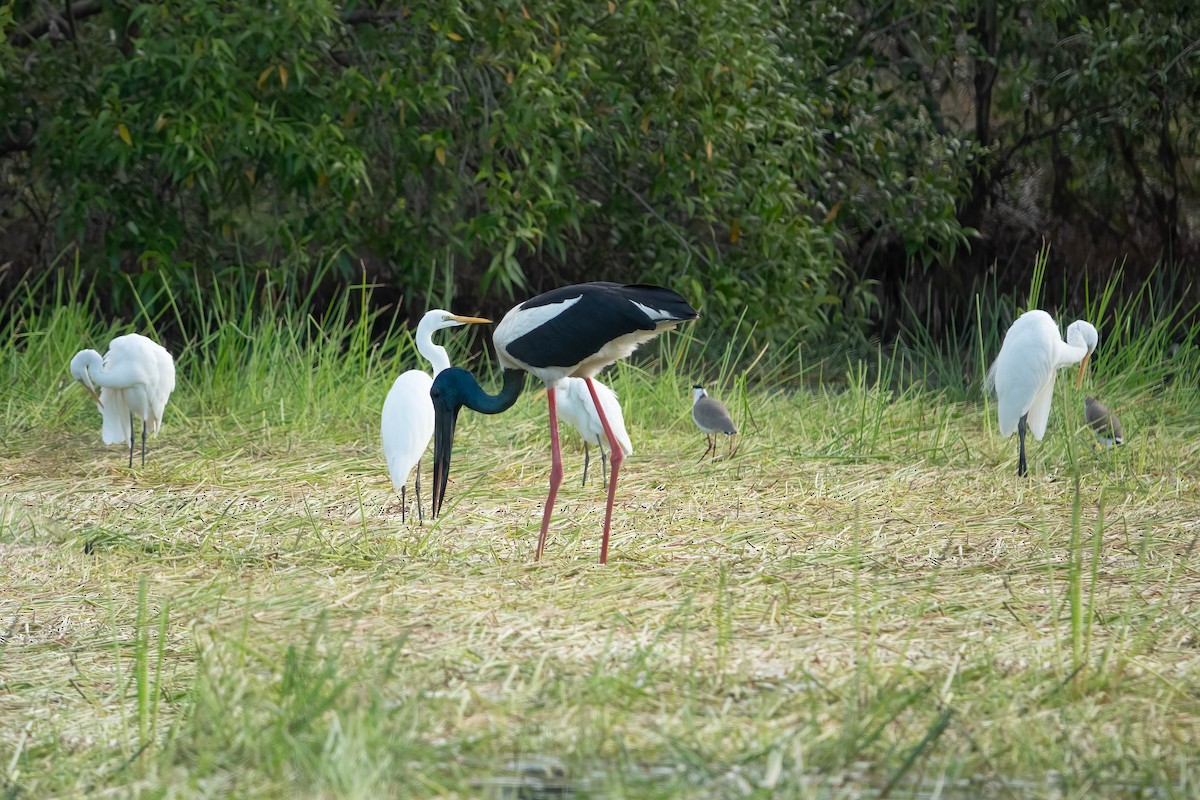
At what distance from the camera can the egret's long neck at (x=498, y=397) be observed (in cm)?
480

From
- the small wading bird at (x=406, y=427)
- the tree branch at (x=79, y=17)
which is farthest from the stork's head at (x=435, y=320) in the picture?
the tree branch at (x=79, y=17)

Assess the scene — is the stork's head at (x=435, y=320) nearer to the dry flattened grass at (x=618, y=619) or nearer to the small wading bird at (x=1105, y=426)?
the dry flattened grass at (x=618, y=619)

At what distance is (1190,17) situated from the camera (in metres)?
9.22

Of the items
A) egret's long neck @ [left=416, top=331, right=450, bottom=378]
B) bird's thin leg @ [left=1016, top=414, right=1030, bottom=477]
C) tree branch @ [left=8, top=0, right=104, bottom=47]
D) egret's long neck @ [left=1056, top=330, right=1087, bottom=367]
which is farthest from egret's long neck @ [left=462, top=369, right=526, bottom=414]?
tree branch @ [left=8, top=0, right=104, bottom=47]

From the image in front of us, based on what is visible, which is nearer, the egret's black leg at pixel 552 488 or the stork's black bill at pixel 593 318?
the stork's black bill at pixel 593 318

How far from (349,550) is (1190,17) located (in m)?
7.03

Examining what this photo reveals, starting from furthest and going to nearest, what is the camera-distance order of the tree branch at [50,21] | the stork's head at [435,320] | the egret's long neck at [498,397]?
the tree branch at [50,21] → the stork's head at [435,320] → the egret's long neck at [498,397]

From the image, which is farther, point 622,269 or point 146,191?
point 622,269

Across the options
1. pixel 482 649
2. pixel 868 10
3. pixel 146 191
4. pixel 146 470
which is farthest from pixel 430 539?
pixel 868 10

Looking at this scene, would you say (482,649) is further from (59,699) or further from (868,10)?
(868,10)

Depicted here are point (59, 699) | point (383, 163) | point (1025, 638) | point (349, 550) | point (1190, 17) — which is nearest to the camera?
point (59, 699)

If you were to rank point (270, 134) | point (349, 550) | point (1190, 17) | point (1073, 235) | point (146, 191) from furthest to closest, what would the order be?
point (1073, 235) → point (1190, 17) → point (146, 191) → point (270, 134) → point (349, 550)

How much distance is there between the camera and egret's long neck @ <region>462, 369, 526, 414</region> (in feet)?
15.7

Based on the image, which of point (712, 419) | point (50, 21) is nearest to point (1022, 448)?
point (712, 419)
